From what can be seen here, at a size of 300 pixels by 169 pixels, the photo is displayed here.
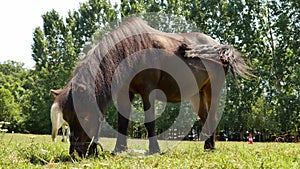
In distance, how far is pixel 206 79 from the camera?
709cm

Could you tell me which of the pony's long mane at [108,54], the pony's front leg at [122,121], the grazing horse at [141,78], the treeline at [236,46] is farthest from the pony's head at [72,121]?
the treeline at [236,46]

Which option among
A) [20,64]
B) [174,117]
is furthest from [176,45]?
[20,64]

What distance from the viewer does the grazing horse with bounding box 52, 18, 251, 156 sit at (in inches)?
178

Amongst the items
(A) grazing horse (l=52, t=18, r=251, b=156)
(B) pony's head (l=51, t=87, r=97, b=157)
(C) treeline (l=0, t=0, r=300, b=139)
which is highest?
(C) treeline (l=0, t=0, r=300, b=139)

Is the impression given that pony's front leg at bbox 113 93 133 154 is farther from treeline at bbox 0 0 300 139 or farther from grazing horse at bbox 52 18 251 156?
treeline at bbox 0 0 300 139

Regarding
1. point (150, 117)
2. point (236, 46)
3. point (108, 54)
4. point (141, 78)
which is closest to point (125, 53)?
point (108, 54)

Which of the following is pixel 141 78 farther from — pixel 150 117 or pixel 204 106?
pixel 204 106

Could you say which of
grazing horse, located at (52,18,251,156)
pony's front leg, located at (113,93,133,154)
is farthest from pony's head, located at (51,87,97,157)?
pony's front leg, located at (113,93,133,154)

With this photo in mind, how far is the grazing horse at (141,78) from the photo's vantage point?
14.8ft

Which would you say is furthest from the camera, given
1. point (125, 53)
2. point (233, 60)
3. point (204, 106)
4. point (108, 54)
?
point (204, 106)

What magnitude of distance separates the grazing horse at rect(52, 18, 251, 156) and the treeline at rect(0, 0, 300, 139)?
677 inches

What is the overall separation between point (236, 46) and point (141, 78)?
2581cm

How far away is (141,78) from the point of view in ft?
18.7

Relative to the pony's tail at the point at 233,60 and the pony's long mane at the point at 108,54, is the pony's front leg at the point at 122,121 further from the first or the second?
the pony's tail at the point at 233,60
